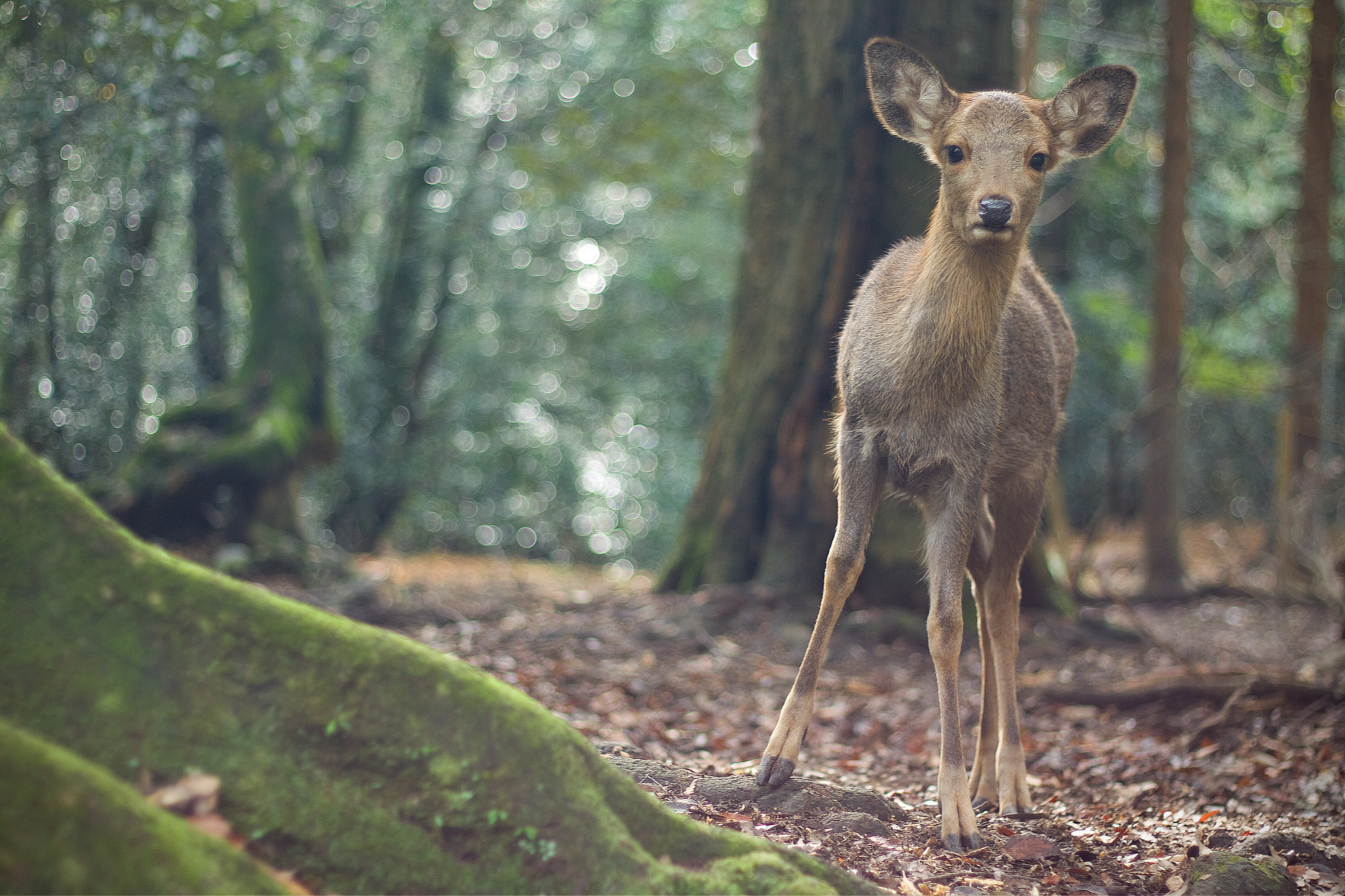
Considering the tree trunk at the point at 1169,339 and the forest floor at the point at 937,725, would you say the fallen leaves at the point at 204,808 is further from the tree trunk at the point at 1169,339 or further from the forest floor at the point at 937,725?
the tree trunk at the point at 1169,339

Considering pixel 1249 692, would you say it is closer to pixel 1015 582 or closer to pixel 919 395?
pixel 1015 582

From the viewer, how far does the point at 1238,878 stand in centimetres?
318

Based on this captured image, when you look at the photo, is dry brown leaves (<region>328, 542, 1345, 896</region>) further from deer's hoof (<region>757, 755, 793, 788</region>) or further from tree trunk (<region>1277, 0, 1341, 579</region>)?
tree trunk (<region>1277, 0, 1341, 579</region>)

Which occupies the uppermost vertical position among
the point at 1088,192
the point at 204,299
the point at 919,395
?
the point at 1088,192

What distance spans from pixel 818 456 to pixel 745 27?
9524mm

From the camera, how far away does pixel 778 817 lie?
3453mm

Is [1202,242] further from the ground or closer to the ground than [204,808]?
further from the ground

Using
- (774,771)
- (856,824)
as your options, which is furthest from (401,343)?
(856,824)

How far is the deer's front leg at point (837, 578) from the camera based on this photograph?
3.67m

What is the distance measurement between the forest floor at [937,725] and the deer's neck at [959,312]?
1.66 metres

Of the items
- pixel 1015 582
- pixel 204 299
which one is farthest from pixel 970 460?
pixel 204 299

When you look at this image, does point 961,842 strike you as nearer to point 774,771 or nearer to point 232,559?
point 774,771

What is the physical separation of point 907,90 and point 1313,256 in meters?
8.89

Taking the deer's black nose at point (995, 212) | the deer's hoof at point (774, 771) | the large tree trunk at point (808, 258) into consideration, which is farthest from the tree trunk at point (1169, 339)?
the deer's hoof at point (774, 771)
